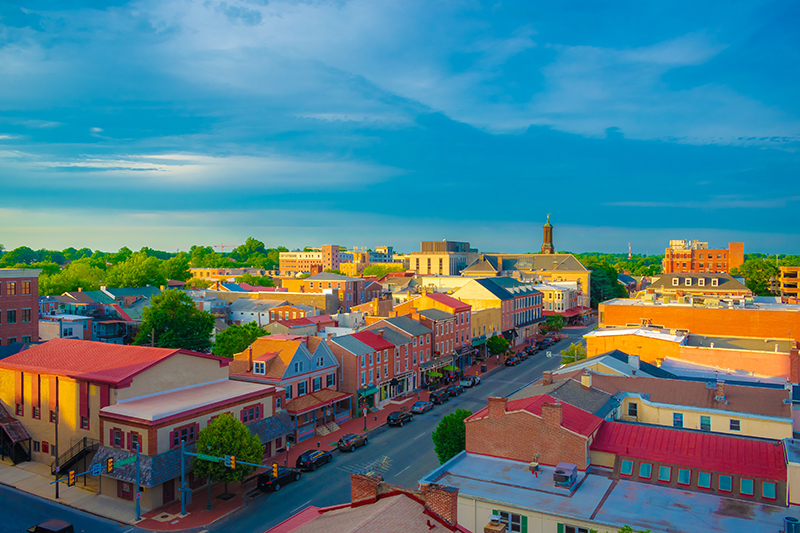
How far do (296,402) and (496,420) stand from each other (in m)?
20.0

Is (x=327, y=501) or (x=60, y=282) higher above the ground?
(x=60, y=282)

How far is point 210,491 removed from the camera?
102 ft

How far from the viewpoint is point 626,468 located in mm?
25500

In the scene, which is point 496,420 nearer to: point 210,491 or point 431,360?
point 210,491

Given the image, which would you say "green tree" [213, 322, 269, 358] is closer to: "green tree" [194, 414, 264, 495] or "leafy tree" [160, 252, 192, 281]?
"green tree" [194, 414, 264, 495]

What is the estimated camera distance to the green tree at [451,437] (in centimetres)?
3169

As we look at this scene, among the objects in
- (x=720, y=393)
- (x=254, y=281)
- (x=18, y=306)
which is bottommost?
(x=720, y=393)

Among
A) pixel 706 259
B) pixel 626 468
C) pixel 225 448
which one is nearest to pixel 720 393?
pixel 626 468

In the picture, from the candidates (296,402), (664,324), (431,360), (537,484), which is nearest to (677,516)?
(537,484)

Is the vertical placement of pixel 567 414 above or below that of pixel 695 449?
above

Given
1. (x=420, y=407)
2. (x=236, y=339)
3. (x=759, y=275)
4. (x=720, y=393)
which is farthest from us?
(x=759, y=275)

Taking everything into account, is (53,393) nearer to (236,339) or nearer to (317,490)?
(317,490)

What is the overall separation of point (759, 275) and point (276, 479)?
136 meters

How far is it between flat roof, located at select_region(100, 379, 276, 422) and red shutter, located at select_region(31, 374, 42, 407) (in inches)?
339
